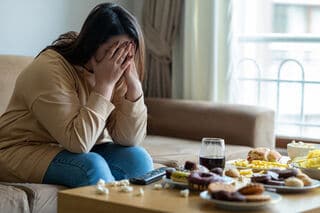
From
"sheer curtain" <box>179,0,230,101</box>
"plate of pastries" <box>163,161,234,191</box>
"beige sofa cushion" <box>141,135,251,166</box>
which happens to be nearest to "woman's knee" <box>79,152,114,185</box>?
"plate of pastries" <box>163,161,234,191</box>

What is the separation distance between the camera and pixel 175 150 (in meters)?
3.19

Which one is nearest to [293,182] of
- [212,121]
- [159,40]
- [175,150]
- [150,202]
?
[150,202]

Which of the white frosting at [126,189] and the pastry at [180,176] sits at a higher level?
the pastry at [180,176]

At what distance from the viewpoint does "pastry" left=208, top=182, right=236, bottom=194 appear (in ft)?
5.66

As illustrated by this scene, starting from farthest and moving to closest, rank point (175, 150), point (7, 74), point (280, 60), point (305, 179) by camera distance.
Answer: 1. point (280, 60)
2. point (175, 150)
3. point (7, 74)
4. point (305, 179)

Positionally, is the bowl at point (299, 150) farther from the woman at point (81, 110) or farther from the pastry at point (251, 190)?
the pastry at point (251, 190)

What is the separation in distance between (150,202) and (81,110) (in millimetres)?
561

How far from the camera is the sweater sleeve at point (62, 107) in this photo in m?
2.17

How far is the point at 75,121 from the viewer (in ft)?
7.16

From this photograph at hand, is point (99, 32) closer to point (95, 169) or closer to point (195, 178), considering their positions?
point (95, 169)

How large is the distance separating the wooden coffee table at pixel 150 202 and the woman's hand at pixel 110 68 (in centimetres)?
43

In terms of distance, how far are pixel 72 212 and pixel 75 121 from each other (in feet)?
1.40

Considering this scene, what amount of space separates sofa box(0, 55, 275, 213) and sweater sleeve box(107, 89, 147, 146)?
420 mm

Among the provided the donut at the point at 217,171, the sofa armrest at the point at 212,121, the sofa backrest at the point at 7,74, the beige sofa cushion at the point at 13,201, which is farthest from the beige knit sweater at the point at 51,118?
Answer: the sofa armrest at the point at 212,121
